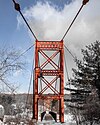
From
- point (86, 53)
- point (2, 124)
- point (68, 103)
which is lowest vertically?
point (2, 124)

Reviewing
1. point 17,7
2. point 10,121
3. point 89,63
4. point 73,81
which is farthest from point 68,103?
point 17,7

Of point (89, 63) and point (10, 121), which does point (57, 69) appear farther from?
point (10, 121)

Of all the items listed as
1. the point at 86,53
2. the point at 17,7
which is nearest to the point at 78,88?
the point at 86,53

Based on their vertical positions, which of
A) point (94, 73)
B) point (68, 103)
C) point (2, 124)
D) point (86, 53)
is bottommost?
point (2, 124)

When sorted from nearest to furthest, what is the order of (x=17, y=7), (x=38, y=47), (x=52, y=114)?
(x=17, y=7)
(x=52, y=114)
(x=38, y=47)

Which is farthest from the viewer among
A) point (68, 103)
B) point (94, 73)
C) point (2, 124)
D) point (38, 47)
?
point (68, 103)

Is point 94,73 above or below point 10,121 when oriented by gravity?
above

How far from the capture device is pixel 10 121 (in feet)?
43.5

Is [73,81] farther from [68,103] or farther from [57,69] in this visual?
[57,69]

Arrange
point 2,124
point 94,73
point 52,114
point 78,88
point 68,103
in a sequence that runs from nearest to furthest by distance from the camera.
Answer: point 2,124, point 52,114, point 94,73, point 78,88, point 68,103

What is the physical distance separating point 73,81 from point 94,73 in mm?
2898

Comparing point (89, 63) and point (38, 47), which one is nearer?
point (38, 47)

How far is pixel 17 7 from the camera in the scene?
7.45 meters

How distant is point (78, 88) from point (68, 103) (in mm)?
4002
